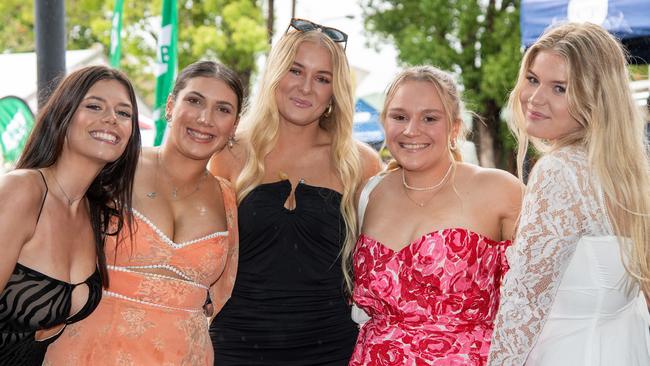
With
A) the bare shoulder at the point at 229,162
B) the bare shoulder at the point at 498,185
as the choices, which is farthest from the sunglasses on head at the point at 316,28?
the bare shoulder at the point at 498,185

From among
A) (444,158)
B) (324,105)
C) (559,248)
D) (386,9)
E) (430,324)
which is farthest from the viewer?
(386,9)

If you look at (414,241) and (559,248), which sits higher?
(559,248)

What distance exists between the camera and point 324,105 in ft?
13.2

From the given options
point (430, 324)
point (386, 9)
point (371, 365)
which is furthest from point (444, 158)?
point (386, 9)

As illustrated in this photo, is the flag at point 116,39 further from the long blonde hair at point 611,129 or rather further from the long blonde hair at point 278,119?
the long blonde hair at point 611,129

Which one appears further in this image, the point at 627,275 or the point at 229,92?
the point at 229,92

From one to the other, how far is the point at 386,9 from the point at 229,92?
1822cm

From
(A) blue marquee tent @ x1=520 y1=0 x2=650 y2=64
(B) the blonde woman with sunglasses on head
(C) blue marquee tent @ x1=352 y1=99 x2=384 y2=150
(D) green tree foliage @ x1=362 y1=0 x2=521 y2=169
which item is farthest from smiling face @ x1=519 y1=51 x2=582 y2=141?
(D) green tree foliage @ x1=362 y1=0 x2=521 y2=169

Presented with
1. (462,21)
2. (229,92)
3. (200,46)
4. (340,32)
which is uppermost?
(340,32)

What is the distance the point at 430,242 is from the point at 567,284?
71 cm

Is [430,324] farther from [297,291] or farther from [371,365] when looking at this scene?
[297,291]

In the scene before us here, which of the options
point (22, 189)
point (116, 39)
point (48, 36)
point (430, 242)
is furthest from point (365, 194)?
point (116, 39)

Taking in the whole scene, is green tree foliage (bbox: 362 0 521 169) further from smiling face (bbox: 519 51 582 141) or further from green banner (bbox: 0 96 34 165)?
smiling face (bbox: 519 51 582 141)

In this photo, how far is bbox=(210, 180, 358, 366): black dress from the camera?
3627 millimetres
